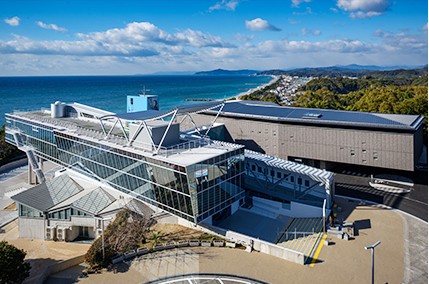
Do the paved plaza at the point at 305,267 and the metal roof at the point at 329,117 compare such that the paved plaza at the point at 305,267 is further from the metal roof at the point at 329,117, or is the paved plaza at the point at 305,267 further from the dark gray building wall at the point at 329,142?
the metal roof at the point at 329,117

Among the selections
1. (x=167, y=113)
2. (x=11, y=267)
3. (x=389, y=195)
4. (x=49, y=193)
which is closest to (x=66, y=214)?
(x=49, y=193)

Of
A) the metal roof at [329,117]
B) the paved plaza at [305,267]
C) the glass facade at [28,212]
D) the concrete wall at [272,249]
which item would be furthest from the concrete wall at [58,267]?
the metal roof at [329,117]

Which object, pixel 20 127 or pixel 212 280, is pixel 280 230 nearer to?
pixel 212 280

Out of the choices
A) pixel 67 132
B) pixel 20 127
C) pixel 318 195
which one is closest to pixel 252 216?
pixel 318 195

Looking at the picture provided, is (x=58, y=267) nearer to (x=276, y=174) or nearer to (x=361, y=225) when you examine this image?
(x=276, y=174)

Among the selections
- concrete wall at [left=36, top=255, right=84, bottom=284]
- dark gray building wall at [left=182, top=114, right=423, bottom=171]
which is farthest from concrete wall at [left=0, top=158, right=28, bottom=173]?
dark gray building wall at [left=182, top=114, right=423, bottom=171]

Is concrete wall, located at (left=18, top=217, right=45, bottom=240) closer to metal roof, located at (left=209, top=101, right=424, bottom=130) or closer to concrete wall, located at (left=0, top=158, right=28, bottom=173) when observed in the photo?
concrete wall, located at (left=0, top=158, right=28, bottom=173)
